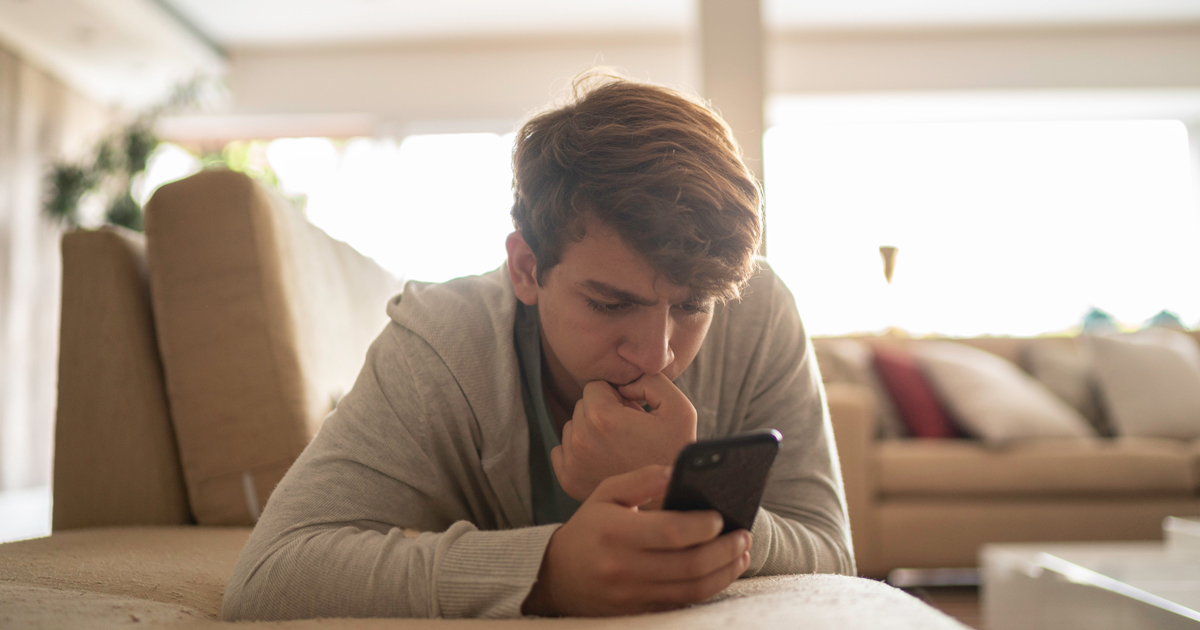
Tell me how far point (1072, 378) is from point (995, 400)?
611 mm

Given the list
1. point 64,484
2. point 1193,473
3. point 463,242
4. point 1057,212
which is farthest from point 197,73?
point 1057,212

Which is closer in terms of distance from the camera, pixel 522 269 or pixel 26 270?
pixel 522 269

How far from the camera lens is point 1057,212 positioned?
651 cm

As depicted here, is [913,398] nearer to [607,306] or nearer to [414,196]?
[607,306]

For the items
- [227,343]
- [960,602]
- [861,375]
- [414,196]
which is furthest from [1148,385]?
[414,196]

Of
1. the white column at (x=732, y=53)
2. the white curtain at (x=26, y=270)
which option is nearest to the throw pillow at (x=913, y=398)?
the white column at (x=732, y=53)

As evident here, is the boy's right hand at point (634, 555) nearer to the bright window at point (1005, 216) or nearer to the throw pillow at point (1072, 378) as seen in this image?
the throw pillow at point (1072, 378)

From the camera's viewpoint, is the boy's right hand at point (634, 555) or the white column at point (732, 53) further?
the white column at point (732, 53)

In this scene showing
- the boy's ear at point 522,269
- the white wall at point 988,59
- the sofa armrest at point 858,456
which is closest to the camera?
the boy's ear at point 522,269

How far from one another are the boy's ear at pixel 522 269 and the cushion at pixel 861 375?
2125mm

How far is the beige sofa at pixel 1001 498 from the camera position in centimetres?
257

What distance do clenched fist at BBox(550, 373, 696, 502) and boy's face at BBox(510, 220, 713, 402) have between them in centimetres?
5

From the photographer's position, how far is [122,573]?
2.71ft

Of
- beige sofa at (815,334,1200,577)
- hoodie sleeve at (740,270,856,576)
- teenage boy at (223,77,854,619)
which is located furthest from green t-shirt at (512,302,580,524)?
beige sofa at (815,334,1200,577)
